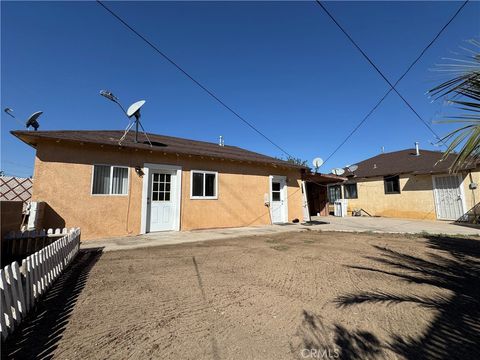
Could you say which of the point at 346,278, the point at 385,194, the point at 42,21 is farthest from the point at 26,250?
the point at 385,194

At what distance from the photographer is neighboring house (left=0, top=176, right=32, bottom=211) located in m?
10.9

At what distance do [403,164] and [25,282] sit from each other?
21.4 meters

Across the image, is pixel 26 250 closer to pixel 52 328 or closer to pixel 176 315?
pixel 52 328

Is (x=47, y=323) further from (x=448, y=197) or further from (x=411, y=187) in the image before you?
(x=411, y=187)

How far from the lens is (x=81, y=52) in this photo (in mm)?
8328

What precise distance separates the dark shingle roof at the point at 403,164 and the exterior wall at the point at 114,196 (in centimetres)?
1188

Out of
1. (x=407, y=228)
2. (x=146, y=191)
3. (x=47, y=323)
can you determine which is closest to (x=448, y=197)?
(x=407, y=228)

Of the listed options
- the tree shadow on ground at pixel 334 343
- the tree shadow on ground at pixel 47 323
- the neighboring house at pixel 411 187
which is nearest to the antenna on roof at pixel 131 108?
the tree shadow on ground at pixel 47 323

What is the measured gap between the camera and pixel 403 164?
58.8 feet

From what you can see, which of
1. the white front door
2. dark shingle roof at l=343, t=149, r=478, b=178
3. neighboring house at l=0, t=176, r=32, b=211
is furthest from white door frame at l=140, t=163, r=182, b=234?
dark shingle roof at l=343, t=149, r=478, b=178

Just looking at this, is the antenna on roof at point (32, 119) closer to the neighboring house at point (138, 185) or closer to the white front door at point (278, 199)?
the neighboring house at point (138, 185)

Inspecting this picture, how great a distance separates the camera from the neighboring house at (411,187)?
13.6 meters

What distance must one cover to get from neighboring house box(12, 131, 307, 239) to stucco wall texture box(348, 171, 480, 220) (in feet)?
33.9

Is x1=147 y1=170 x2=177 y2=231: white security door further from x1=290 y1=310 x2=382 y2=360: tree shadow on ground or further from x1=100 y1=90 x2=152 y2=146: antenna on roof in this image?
x1=290 y1=310 x2=382 y2=360: tree shadow on ground
